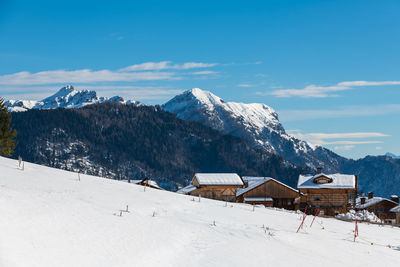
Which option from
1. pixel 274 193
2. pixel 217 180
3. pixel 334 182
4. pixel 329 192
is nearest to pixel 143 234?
pixel 217 180

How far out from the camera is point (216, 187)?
84.1m

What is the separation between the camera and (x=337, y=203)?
84938mm

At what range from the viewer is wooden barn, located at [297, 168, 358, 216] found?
278 ft

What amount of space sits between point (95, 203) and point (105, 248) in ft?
22.4

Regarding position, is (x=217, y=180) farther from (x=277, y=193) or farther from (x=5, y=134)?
(x=5, y=134)

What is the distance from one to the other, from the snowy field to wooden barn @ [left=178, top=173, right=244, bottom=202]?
53743 millimetres

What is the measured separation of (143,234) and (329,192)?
71.0 m

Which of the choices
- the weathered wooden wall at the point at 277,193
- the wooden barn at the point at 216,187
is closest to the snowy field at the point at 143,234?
the wooden barn at the point at 216,187

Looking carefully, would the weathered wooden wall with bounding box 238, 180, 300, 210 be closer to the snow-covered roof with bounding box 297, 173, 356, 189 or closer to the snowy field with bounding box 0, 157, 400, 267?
the snow-covered roof with bounding box 297, 173, 356, 189

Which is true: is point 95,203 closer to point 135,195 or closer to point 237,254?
point 135,195

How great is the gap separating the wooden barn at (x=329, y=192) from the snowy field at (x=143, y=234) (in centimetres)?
5720

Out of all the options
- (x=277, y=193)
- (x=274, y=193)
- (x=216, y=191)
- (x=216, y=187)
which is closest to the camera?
(x=216, y=187)

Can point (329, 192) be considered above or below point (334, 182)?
below

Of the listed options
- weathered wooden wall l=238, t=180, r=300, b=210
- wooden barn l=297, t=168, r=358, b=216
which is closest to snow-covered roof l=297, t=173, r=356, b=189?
wooden barn l=297, t=168, r=358, b=216
